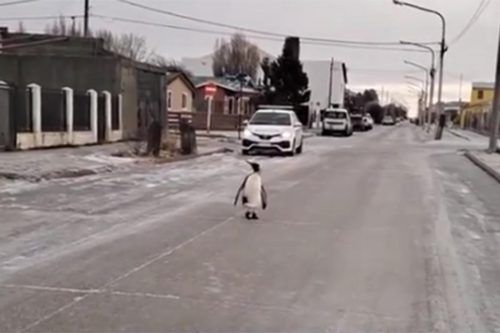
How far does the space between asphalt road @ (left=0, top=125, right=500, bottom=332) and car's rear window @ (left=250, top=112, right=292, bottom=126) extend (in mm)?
13623

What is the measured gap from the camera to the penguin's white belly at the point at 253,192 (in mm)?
11570

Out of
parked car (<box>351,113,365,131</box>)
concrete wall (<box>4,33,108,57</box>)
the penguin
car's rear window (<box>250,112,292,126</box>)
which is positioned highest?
concrete wall (<box>4,33,108,57</box>)

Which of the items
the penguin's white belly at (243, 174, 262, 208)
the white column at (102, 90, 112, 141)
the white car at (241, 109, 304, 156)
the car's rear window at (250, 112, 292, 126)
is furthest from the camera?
the white column at (102, 90, 112, 141)

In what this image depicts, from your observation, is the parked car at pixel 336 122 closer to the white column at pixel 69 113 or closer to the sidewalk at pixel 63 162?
the sidewalk at pixel 63 162

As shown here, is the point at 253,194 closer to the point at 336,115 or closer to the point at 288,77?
the point at 336,115

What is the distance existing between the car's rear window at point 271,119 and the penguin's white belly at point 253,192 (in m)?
18.0

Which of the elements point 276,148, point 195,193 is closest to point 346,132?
point 276,148

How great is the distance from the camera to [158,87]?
37125 millimetres

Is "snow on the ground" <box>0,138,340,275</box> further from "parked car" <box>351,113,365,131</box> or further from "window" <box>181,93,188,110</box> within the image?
"parked car" <box>351,113,365,131</box>

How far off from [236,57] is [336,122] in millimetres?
62686

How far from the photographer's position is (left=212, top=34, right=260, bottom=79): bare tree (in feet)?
382

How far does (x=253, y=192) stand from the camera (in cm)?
1156

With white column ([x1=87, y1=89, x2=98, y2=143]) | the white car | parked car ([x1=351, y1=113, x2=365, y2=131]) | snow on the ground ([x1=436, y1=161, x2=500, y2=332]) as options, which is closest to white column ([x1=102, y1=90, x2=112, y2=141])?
white column ([x1=87, y1=89, x2=98, y2=143])

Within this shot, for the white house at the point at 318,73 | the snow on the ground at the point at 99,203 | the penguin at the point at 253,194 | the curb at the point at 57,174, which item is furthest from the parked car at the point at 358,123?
the penguin at the point at 253,194
